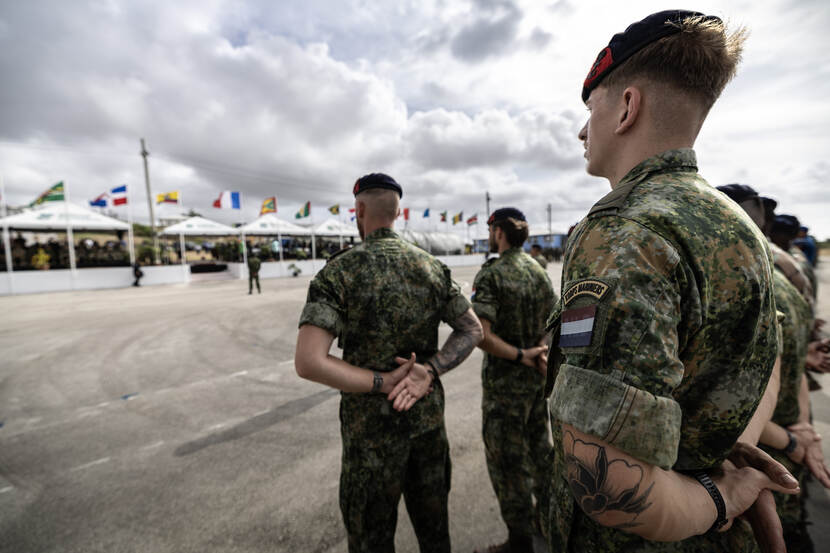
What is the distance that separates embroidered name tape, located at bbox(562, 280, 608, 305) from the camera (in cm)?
83

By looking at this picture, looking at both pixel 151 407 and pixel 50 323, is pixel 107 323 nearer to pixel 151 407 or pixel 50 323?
pixel 50 323

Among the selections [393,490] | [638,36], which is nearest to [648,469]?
[638,36]

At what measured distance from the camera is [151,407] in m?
4.60

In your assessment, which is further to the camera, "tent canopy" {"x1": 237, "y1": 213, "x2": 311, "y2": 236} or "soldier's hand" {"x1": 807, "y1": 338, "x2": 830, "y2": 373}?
"tent canopy" {"x1": 237, "y1": 213, "x2": 311, "y2": 236}

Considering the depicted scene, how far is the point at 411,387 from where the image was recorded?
1.96 m

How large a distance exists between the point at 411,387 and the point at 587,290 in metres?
1.30

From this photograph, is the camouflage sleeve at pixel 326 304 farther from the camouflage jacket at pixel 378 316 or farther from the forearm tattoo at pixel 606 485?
the forearm tattoo at pixel 606 485

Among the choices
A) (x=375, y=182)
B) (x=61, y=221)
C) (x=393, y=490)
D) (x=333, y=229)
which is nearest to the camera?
(x=393, y=490)

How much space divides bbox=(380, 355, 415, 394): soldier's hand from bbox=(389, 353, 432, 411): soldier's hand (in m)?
0.01

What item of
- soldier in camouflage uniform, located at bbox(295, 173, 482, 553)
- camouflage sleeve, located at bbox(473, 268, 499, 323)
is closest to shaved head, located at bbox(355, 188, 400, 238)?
soldier in camouflage uniform, located at bbox(295, 173, 482, 553)

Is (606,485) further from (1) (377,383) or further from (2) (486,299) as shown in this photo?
(2) (486,299)

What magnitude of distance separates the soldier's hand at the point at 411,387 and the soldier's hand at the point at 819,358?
9.85ft

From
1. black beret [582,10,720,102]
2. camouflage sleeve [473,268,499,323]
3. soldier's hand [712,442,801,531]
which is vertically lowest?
soldier's hand [712,442,801,531]

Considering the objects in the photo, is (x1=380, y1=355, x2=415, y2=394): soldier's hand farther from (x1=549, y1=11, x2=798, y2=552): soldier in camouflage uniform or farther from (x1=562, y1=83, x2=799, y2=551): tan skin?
(x1=562, y1=83, x2=799, y2=551): tan skin
